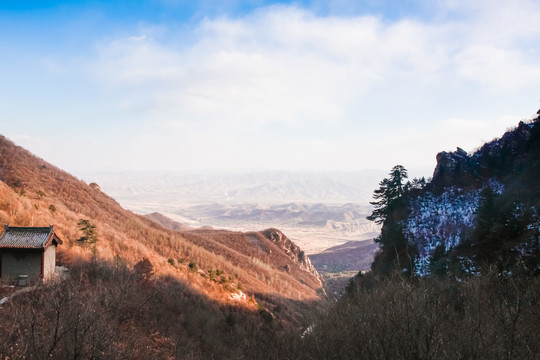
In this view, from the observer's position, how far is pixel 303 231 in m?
171

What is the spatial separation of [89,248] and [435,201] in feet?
98.0

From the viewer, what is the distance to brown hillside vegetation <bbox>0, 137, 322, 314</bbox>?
31.3 m

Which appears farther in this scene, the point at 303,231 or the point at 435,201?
the point at 303,231

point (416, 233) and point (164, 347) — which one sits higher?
point (416, 233)

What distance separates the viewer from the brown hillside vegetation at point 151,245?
31.3 m

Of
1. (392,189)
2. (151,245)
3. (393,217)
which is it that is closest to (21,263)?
(151,245)

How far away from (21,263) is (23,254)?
50cm

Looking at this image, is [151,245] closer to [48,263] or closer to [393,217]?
[48,263]

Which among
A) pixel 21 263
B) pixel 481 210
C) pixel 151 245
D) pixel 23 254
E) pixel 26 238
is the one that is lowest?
pixel 151 245

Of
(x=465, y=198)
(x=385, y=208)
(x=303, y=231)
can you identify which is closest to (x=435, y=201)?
(x=465, y=198)

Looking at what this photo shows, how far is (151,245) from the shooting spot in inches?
1754

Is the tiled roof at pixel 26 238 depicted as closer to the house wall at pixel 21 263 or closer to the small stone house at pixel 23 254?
the small stone house at pixel 23 254

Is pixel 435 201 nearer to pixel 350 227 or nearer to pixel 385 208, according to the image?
pixel 385 208

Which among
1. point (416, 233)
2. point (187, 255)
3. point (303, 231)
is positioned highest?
point (416, 233)
